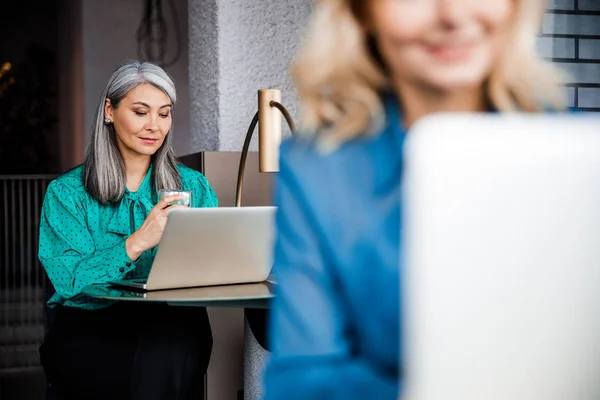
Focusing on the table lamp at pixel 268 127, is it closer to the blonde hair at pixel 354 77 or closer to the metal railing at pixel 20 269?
the blonde hair at pixel 354 77

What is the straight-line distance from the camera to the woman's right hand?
2.03m

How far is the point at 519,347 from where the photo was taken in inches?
16.8

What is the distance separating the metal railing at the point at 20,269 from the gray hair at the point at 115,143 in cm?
208

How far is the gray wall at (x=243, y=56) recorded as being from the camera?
305cm

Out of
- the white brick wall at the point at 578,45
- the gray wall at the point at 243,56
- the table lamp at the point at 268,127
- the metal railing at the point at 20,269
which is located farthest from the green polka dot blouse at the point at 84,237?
the metal railing at the point at 20,269

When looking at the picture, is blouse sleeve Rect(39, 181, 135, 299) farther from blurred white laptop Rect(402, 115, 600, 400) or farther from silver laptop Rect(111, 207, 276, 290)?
blurred white laptop Rect(402, 115, 600, 400)

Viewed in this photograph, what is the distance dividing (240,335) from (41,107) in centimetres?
520

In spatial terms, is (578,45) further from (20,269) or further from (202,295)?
(20,269)

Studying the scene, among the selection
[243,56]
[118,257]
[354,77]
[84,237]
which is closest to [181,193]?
[118,257]

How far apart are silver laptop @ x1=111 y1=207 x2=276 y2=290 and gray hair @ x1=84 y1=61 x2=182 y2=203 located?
1.55 ft

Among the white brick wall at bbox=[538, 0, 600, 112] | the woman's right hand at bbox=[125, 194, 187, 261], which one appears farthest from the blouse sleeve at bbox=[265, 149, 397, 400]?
the white brick wall at bbox=[538, 0, 600, 112]

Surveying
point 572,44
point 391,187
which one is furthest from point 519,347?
point 572,44

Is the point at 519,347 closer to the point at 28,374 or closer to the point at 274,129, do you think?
the point at 274,129

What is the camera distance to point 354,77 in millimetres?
678
